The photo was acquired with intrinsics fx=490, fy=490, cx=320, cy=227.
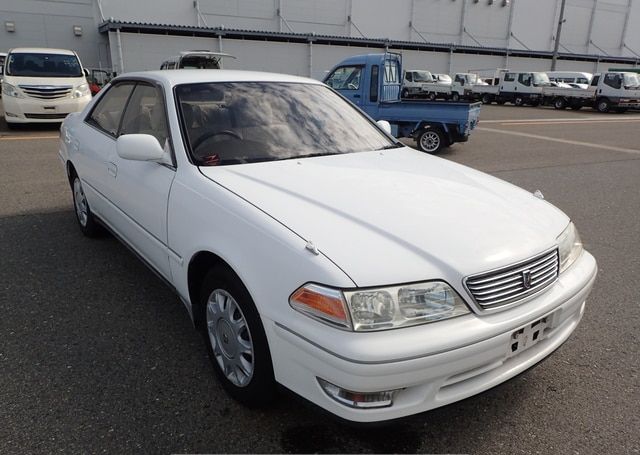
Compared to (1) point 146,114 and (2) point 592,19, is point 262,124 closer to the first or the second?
(1) point 146,114

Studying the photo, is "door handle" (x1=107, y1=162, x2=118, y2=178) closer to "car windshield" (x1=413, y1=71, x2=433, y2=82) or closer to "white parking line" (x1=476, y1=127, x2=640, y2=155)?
"white parking line" (x1=476, y1=127, x2=640, y2=155)

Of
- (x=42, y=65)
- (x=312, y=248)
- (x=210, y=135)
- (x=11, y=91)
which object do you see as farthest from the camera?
(x=42, y=65)

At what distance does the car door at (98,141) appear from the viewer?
143 inches

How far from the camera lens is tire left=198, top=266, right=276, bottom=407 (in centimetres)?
207

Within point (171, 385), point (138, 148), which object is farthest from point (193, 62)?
point (171, 385)

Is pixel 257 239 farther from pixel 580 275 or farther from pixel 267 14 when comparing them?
pixel 267 14

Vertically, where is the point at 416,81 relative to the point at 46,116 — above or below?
below

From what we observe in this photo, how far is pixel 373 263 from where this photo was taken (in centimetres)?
187

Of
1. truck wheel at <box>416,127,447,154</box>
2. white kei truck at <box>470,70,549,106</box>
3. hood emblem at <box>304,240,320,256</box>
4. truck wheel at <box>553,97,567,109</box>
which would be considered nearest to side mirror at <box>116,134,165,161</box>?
hood emblem at <box>304,240,320,256</box>

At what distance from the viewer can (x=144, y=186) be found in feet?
9.56

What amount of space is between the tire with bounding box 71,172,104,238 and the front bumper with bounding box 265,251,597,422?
9.79 feet

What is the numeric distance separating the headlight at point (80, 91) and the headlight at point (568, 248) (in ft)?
36.9

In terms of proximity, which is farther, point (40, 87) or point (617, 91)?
point (617, 91)

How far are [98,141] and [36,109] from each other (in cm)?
839
